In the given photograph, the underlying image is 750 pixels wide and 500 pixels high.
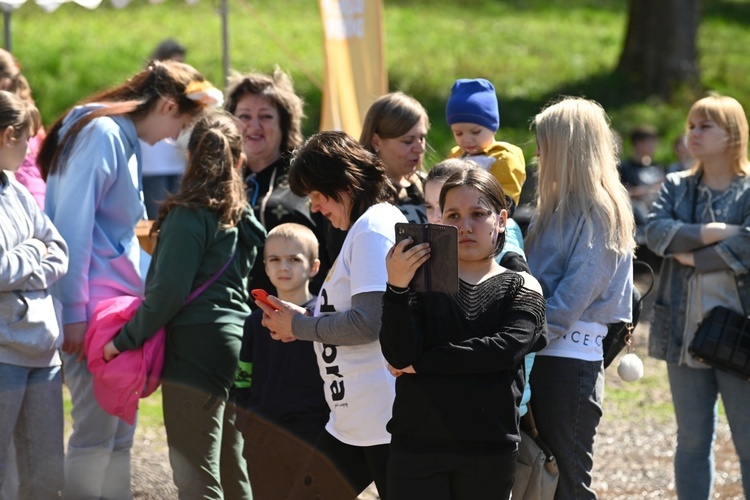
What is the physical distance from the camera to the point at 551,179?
4262mm

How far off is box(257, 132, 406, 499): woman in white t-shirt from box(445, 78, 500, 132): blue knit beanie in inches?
37.7

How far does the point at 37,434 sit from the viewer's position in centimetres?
428

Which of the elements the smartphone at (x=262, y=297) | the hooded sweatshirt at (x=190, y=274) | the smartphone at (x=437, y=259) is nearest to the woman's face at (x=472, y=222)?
the smartphone at (x=437, y=259)

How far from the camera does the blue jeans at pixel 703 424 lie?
4848mm

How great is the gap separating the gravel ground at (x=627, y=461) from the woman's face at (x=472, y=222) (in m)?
2.61

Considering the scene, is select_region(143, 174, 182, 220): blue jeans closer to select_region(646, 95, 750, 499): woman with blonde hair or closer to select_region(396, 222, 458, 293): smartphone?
select_region(646, 95, 750, 499): woman with blonde hair

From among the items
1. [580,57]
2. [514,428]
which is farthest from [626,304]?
[580,57]

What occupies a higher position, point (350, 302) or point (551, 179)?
point (551, 179)

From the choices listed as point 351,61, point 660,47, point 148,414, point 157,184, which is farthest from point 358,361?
point 660,47

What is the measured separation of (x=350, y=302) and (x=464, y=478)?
751mm

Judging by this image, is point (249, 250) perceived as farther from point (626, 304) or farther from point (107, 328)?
point (626, 304)

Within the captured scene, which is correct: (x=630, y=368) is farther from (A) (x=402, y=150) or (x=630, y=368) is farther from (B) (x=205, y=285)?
(B) (x=205, y=285)

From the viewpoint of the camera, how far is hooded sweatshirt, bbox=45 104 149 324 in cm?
458

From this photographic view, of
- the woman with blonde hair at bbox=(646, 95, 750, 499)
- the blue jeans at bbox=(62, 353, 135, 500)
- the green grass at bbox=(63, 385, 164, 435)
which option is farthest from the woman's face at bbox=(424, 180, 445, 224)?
the green grass at bbox=(63, 385, 164, 435)
